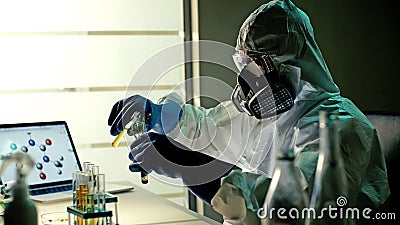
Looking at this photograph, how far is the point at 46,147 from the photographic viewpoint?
2.40 meters

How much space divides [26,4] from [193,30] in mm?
900

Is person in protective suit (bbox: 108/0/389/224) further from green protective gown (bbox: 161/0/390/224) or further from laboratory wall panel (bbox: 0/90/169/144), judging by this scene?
laboratory wall panel (bbox: 0/90/169/144)

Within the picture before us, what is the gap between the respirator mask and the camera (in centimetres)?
227

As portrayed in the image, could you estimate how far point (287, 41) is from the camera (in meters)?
2.35

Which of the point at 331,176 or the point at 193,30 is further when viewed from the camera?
the point at 193,30

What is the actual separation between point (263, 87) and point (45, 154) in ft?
2.54

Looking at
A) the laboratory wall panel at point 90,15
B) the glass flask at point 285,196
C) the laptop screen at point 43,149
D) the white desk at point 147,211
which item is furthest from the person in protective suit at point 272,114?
the laboratory wall panel at point 90,15

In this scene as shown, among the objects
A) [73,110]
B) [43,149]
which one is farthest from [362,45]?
[43,149]

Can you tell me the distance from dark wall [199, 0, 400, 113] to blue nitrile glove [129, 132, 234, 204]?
6.42ft

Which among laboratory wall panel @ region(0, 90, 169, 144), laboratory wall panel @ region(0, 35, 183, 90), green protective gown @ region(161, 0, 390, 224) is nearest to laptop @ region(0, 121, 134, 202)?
green protective gown @ region(161, 0, 390, 224)

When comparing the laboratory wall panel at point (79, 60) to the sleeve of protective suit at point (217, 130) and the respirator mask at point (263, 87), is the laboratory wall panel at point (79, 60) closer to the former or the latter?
the sleeve of protective suit at point (217, 130)

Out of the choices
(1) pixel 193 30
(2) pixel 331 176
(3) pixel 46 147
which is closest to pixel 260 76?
(3) pixel 46 147

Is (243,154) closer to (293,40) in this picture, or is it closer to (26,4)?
(293,40)

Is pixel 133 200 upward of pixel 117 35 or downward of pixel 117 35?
downward
